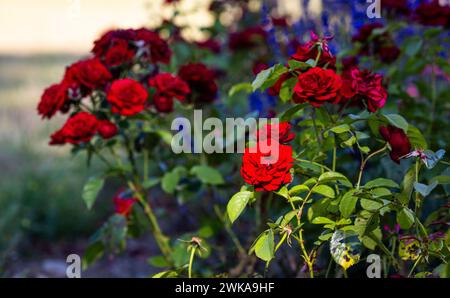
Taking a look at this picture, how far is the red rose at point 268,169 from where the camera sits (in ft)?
4.86

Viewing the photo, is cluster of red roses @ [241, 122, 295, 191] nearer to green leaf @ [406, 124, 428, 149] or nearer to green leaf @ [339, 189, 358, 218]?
green leaf @ [339, 189, 358, 218]

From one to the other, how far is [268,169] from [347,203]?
→ 0.64 feet

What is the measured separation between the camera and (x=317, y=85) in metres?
1.53

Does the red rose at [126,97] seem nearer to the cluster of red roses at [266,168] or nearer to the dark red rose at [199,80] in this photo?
the dark red rose at [199,80]

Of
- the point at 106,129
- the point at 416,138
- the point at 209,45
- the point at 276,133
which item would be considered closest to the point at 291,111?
the point at 276,133

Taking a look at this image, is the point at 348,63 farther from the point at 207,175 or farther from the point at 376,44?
the point at 207,175

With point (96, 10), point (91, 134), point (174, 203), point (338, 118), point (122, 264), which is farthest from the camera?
point (96, 10)

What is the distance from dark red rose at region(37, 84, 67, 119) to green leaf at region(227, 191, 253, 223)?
0.72 meters

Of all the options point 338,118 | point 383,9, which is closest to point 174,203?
point 383,9

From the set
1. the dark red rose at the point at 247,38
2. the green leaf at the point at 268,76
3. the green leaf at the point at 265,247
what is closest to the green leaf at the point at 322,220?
the green leaf at the point at 265,247

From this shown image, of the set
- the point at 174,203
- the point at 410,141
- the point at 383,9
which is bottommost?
the point at 174,203

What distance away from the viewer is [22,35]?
336 inches
